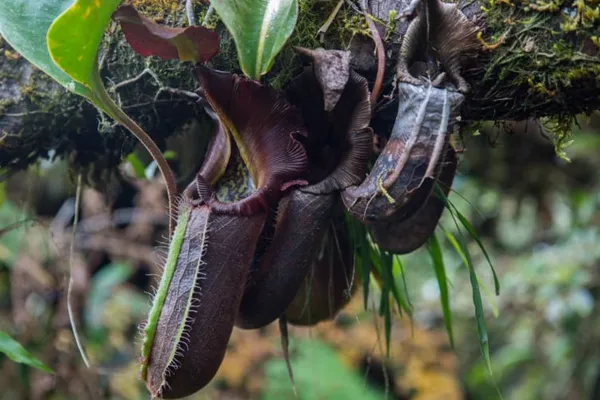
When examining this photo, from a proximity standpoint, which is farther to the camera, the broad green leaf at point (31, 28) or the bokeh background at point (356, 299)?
the bokeh background at point (356, 299)

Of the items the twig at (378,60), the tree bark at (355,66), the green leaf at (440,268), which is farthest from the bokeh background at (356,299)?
the twig at (378,60)

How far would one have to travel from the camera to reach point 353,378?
10.0 ft

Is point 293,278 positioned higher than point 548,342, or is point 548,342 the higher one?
point 293,278

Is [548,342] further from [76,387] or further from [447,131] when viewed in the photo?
[447,131]

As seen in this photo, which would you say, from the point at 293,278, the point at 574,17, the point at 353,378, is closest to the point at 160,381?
the point at 293,278

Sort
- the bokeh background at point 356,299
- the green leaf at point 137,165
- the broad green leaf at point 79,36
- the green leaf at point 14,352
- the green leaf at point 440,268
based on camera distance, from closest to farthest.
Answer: the broad green leaf at point 79,36 → the green leaf at point 14,352 → the green leaf at point 440,268 → the green leaf at point 137,165 → the bokeh background at point 356,299

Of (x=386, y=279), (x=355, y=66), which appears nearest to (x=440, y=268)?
(x=386, y=279)

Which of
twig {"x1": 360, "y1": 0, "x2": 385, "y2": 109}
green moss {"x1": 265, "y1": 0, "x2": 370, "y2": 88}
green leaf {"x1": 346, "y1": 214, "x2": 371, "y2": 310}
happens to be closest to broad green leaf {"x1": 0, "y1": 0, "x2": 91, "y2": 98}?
green moss {"x1": 265, "y1": 0, "x2": 370, "y2": 88}

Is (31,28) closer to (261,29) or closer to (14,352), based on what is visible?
(261,29)

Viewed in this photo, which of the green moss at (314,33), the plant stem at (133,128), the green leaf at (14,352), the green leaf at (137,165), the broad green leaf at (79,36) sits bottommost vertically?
the green leaf at (14,352)

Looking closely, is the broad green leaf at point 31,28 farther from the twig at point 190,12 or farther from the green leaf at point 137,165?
the green leaf at point 137,165

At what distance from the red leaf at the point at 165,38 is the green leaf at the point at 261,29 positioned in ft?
0.13

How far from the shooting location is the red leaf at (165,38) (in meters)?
0.70

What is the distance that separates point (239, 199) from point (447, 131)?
309 millimetres
